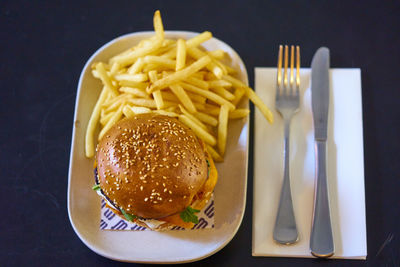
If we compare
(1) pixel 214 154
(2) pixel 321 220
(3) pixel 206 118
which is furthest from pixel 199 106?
(2) pixel 321 220

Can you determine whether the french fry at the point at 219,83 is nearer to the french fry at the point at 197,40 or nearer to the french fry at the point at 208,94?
the french fry at the point at 208,94

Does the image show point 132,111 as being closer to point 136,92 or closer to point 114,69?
point 136,92

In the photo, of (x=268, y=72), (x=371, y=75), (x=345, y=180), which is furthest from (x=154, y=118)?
(x=371, y=75)

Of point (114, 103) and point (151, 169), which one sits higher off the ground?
point (114, 103)

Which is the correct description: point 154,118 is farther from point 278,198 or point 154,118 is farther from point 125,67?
point 278,198

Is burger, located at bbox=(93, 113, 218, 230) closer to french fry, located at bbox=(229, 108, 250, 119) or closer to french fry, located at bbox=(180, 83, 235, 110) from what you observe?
french fry, located at bbox=(180, 83, 235, 110)

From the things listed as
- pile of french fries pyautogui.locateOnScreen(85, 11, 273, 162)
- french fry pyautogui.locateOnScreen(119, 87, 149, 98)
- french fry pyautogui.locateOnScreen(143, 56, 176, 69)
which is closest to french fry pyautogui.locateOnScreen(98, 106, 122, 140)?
pile of french fries pyautogui.locateOnScreen(85, 11, 273, 162)

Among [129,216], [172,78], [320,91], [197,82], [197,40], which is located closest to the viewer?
[129,216]
